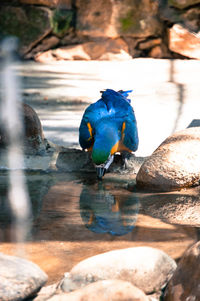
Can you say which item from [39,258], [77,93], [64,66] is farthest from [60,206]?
[64,66]

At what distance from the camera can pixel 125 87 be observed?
7.84 metres

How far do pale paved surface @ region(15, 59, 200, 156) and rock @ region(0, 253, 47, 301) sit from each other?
8.57 ft

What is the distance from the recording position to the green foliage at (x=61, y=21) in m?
10.6

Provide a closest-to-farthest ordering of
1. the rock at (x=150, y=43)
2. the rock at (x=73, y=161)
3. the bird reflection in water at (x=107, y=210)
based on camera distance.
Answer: the bird reflection in water at (x=107, y=210), the rock at (x=73, y=161), the rock at (x=150, y=43)

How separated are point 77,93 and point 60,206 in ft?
13.1

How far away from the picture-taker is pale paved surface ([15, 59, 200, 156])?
5.64 meters

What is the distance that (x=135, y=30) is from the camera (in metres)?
10.6

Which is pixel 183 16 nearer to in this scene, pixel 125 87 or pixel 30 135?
pixel 125 87

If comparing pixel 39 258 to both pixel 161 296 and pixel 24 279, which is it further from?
pixel 161 296

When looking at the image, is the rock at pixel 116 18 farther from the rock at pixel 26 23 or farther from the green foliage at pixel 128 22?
the rock at pixel 26 23

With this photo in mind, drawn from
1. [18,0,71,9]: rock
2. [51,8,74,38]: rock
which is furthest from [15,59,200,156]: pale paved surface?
[18,0,71,9]: rock

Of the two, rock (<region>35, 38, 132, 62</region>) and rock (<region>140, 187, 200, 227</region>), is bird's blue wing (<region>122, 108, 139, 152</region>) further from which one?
rock (<region>35, 38, 132, 62</region>)

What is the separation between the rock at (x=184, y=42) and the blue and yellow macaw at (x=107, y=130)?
619cm

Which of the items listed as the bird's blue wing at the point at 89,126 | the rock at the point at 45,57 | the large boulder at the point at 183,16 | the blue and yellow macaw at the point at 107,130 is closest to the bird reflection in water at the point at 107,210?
the blue and yellow macaw at the point at 107,130
